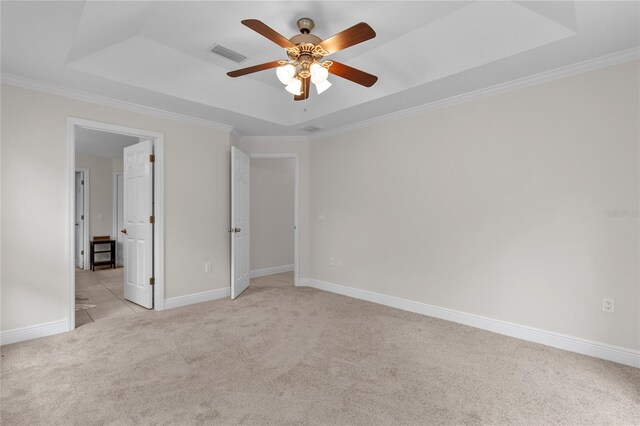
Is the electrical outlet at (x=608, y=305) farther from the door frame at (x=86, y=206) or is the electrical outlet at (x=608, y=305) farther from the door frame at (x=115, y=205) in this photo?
the door frame at (x=86, y=206)

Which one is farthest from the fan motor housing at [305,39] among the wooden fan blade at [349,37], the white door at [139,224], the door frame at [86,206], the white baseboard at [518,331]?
the door frame at [86,206]

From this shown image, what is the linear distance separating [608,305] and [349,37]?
298 cm

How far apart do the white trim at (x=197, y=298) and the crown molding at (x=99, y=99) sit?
2273mm

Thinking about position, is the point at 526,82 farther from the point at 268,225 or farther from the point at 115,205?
the point at 115,205

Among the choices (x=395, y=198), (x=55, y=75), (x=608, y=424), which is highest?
(x=55, y=75)

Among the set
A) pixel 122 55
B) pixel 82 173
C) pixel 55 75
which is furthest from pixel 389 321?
pixel 82 173

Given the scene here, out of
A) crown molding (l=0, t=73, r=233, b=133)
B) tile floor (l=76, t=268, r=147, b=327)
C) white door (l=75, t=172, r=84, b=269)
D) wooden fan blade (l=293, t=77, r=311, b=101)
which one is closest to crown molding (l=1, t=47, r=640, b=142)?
crown molding (l=0, t=73, r=233, b=133)

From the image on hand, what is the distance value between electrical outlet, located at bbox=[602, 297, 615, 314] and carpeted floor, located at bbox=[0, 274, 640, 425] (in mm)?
421

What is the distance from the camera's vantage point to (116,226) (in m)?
A: 7.24

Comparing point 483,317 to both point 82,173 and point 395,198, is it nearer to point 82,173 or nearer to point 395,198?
point 395,198

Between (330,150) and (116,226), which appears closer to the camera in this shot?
(330,150)

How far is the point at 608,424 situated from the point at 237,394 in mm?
2261

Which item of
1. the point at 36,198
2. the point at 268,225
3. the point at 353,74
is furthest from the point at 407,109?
the point at 36,198

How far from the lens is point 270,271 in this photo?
6.16 meters
